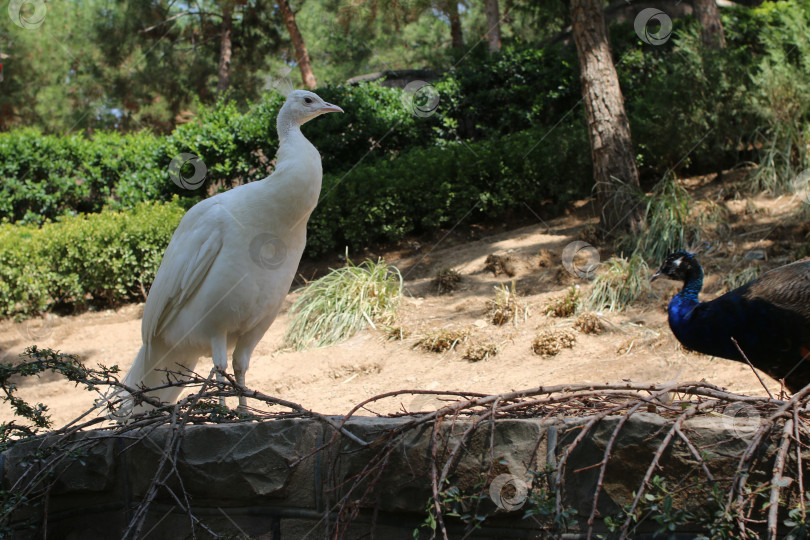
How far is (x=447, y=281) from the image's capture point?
7605 millimetres

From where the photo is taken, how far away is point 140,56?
20.8 metres

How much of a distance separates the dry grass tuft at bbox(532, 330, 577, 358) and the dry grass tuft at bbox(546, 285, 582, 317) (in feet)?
Result: 1.66

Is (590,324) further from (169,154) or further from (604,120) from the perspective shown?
(169,154)

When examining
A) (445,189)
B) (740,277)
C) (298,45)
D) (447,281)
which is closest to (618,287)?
(740,277)

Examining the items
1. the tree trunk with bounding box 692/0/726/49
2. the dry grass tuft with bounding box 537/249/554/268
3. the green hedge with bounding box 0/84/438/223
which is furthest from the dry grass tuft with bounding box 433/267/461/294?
the tree trunk with bounding box 692/0/726/49

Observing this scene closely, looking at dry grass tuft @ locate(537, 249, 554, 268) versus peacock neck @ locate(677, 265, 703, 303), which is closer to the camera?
peacock neck @ locate(677, 265, 703, 303)

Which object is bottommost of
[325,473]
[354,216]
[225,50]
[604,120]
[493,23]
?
[325,473]

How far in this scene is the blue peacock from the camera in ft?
12.2

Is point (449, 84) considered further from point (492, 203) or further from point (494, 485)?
point (494, 485)

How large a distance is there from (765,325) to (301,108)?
2.84 meters

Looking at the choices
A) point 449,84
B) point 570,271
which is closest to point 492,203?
point 570,271

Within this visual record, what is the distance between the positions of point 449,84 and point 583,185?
4.04 meters

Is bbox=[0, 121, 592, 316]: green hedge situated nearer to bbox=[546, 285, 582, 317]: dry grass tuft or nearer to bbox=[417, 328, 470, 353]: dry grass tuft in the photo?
bbox=[546, 285, 582, 317]: dry grass tuft

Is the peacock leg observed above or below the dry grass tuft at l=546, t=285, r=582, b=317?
above
